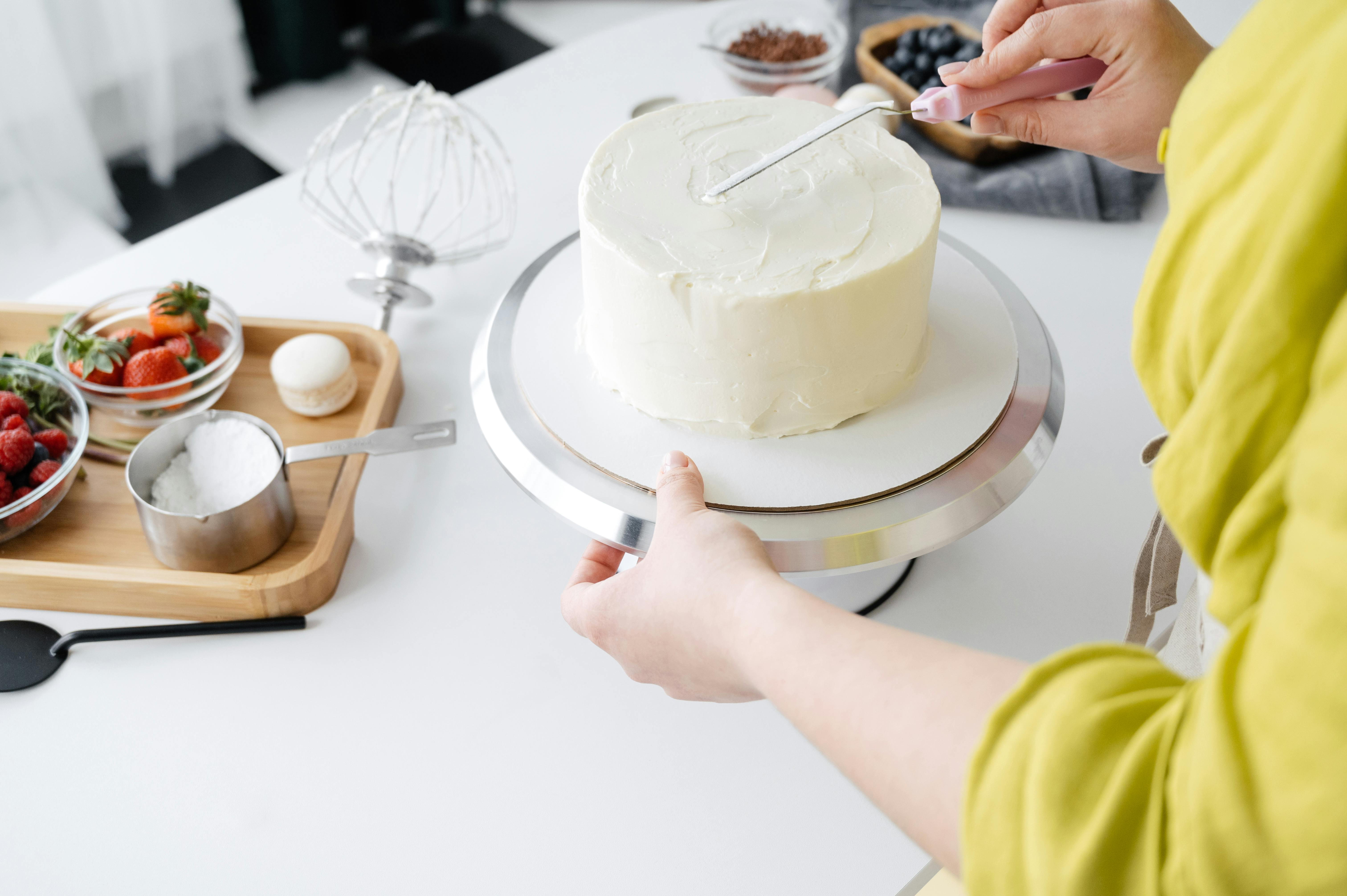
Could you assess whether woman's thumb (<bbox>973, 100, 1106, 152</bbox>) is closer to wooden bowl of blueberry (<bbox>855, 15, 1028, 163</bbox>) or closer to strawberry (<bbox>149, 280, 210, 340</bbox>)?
wooden bowl of blueberry (<bbox>855, 15, 1028, 163</bbox>)

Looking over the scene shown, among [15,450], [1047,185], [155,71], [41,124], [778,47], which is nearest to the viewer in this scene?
[15,450]

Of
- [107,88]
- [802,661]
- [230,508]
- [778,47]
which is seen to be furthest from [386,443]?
[107,88]

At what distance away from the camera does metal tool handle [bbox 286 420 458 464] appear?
98 centimetres

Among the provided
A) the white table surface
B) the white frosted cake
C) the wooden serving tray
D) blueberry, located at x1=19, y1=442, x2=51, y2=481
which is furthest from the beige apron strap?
blueberry, located at x1=19, y1=442, x2=51, y2=481

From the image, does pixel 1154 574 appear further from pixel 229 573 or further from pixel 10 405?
pixel 10 405

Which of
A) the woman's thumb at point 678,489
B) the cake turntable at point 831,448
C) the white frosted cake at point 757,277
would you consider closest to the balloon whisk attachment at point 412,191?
the cake turntable at point 831,448

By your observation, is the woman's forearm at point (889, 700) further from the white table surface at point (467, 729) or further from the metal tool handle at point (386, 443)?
the metal tool handle at point (386, 443)

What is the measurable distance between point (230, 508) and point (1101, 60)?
0.94 metres

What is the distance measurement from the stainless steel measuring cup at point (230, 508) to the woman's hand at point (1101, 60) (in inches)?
26.2

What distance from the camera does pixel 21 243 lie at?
7.54ft

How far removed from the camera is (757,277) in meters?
0.81

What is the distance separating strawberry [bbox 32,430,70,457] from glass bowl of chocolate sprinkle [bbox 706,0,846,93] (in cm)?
114

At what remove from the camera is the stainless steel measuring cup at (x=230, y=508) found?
94 centimetres

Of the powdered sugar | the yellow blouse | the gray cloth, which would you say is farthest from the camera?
the gray cloth
